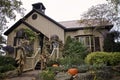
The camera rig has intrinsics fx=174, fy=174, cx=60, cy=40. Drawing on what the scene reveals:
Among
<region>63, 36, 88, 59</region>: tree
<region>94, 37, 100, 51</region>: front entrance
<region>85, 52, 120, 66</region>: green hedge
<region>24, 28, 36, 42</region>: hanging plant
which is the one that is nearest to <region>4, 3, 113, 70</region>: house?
<region>94, 37, 100, 51</region>: front entrance

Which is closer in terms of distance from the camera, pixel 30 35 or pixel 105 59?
pixel 105 59

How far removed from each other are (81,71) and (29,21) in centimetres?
1413

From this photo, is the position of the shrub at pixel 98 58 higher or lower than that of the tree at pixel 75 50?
lower

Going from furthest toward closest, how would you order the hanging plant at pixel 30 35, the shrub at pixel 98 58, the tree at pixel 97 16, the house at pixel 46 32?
the house at pixel 46 32 → the hanging plant at pixel 30 35 → the tree at pixel 97 16 → the shrub at pixel 98 58

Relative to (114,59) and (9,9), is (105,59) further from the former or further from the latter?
(9,9)

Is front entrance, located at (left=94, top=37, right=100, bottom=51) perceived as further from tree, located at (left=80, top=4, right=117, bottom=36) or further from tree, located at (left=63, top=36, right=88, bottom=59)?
tree, located at (left=63, top=36, right=88, bottom=59)

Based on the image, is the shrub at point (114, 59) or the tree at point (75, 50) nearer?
the shrub at point (114, 59)

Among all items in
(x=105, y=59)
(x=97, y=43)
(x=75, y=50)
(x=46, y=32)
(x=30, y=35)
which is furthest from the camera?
(x=46, y=32)

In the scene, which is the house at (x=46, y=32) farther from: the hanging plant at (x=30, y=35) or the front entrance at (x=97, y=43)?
the hanging plant at (x=30, y=35)

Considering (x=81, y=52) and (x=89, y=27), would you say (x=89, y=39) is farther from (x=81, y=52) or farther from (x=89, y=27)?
(x=81, y=52)

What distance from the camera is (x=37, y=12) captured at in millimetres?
23516

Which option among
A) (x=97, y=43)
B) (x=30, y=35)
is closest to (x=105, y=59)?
(x=97, y=43)

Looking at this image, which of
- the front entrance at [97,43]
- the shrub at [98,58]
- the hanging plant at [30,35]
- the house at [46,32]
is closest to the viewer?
the shrub at [98,58]

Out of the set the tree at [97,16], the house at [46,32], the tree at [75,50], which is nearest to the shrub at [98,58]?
the tree at [75,50]
